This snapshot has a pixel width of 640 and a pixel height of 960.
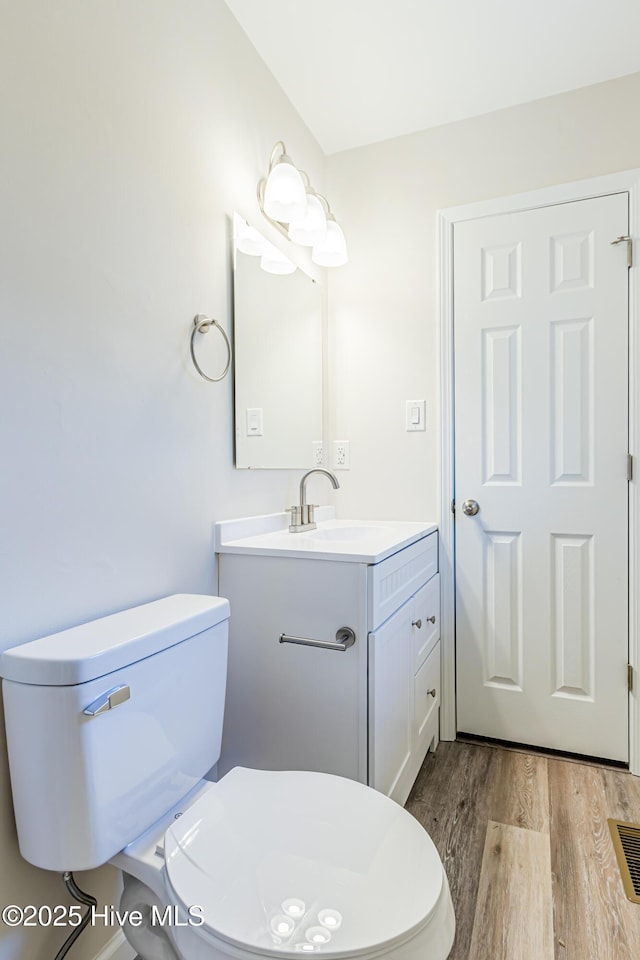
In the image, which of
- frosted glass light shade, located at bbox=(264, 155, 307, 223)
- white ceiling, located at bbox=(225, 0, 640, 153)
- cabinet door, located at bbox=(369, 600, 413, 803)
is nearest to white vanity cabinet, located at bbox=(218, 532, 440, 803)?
cabinet door, located at bbox=(369, 600, 413, 803)

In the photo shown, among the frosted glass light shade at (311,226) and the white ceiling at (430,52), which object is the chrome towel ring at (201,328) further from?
the white ceiling at (430,52)

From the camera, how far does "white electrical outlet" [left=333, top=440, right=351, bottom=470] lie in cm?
219

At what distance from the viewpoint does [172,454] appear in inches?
50.5

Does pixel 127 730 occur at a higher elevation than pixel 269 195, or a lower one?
lower

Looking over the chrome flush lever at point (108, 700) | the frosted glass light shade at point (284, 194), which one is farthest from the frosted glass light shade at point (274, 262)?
the chrome flush lever at point (108, 700)

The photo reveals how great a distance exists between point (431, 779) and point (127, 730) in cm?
124

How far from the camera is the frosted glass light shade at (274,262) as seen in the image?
67.9 inches

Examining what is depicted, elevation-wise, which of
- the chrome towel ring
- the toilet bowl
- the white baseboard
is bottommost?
the white baseboard

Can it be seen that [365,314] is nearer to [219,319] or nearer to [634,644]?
[219,319]

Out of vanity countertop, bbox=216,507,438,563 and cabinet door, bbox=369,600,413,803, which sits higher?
vanity countertop, bbox=216,507,438,563

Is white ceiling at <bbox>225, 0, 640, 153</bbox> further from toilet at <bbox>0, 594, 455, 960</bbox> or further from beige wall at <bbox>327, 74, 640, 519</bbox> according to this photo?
toilet at <bbox>0, 594, 455, 960</bbox>

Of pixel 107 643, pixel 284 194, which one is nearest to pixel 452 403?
pixel 284 194

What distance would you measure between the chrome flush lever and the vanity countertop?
554mm

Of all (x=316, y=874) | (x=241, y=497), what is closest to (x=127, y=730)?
(x=316, y=874)
